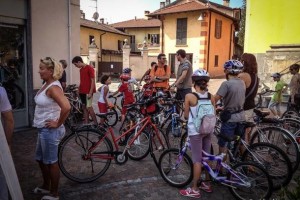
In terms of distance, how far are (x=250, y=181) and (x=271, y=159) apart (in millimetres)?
687

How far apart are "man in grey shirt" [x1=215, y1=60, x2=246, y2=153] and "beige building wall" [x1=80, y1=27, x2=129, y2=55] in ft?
105

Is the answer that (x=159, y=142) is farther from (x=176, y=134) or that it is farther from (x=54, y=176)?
(x=54, y=176)

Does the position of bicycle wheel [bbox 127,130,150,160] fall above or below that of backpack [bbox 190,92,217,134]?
below

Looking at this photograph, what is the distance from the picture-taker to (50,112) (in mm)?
3805

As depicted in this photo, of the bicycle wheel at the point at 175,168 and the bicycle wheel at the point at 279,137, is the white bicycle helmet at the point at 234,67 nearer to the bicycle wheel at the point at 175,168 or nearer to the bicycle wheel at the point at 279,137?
the bicycle wheel at the point at 279,137

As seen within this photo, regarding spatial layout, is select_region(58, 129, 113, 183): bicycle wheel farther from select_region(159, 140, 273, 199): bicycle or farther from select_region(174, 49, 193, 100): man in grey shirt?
select_region(174, 49, 193, 100): man in grey shirt

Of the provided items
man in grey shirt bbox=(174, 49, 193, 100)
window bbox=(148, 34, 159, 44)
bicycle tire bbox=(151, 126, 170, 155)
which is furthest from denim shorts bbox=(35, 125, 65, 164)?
window bbox=(148, 34, 159, 44)

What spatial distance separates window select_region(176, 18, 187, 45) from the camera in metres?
32.5

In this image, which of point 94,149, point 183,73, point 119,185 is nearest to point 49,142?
point 94,149

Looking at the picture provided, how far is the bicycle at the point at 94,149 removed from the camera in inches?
183

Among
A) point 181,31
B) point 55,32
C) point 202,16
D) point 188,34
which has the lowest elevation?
point 55,32

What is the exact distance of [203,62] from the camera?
31.2 metres

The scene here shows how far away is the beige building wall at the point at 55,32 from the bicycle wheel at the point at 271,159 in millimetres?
5813

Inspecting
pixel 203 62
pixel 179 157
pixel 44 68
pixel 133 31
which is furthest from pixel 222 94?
pixel 133 31
